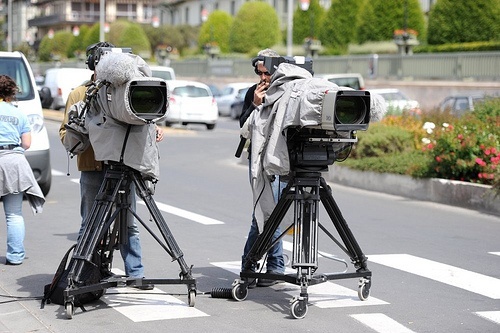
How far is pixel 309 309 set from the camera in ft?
25.4

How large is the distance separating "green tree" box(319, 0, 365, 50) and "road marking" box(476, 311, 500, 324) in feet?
168

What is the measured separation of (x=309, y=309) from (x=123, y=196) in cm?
158

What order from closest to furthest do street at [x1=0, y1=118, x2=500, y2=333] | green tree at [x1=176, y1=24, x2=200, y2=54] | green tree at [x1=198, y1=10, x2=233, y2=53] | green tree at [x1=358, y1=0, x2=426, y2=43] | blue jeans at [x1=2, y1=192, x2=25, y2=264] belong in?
street at [x1=0, y1=118, x2=500, y2=333], blue jeans at [x1=2, y1=192, x2=25, y2=264], green tree at [x1=358, y1=0, x2=426, y2=43], green tree at [x1=198, y1=10, x2=233, y2=53], green tree at [x1=176, y1=24, x2=200, y2=54]

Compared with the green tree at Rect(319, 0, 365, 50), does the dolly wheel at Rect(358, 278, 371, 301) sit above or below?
below

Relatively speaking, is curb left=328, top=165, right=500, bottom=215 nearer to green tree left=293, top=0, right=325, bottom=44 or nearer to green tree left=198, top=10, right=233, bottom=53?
green tree left=293, top=0, right=325, bottom=44

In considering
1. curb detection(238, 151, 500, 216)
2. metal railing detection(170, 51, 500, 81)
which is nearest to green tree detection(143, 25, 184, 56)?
metal railing detection(170, 51, 500, 81)

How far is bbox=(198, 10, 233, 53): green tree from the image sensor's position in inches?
3000

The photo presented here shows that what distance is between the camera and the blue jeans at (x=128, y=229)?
8.06m

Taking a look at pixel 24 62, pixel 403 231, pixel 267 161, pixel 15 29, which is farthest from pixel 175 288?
pixel 15 29

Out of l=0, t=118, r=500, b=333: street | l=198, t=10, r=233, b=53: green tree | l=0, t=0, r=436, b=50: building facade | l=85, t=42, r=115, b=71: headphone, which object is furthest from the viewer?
l=0, t=0, r=436, b=50: building facade

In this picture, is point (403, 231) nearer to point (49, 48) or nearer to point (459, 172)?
point (459, 172)

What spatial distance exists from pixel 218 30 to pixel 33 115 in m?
63.1

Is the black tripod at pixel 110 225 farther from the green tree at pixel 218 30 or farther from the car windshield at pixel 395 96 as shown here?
the green tree at pixel 218 30

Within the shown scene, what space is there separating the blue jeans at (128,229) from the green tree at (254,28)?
6015 centimetres
